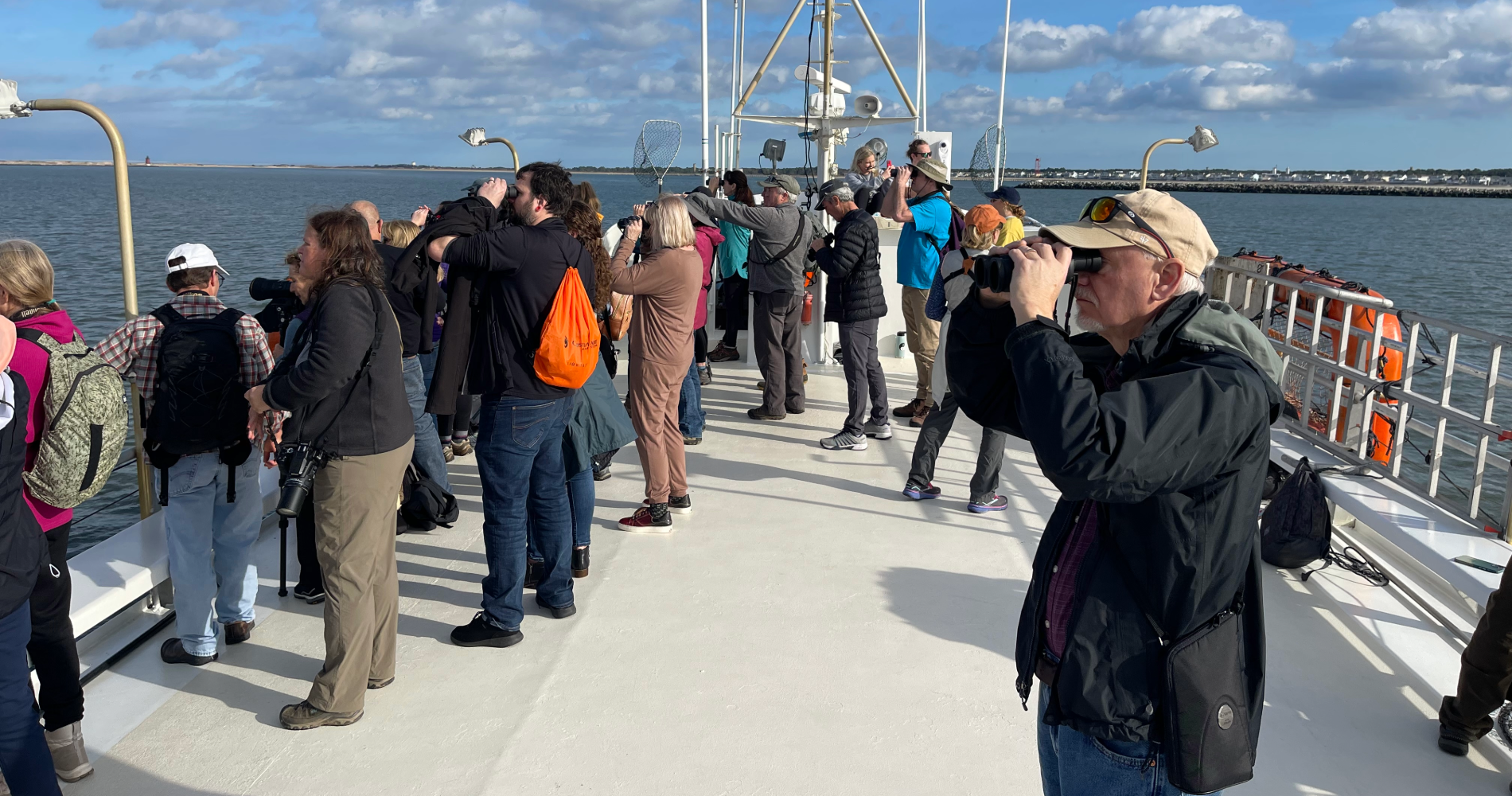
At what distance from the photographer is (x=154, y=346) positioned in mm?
3307

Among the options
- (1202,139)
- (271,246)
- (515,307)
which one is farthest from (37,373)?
(271,246)

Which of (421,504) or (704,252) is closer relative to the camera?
(421,504)

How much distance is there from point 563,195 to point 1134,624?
2.79 m

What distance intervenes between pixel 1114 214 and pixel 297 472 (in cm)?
255

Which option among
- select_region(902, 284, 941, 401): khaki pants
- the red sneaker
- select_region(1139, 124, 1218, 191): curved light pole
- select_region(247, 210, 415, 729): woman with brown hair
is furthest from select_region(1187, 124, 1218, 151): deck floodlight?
select_region(247, 210, 415, 729): woman with brown hair

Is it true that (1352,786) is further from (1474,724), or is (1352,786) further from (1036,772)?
(1036,772)

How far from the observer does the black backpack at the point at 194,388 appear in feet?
10.8

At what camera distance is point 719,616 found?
13.3 ft

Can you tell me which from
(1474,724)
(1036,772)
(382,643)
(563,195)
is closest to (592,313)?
(563,195)

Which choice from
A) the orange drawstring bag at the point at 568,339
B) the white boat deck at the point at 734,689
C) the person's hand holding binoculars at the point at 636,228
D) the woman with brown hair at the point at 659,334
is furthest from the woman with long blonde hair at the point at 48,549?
the person's hand holding binoculars at the point at 636,228

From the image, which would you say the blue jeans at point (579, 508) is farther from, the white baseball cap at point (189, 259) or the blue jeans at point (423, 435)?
the white baseball cap at point (189, 259)

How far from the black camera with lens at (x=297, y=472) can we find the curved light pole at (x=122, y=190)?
1.04 meters

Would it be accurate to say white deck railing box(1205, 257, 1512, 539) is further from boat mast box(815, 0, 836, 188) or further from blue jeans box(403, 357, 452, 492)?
boat mast box(815, 0, 836, 188)

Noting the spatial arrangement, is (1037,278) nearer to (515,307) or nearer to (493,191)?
(515,307)
